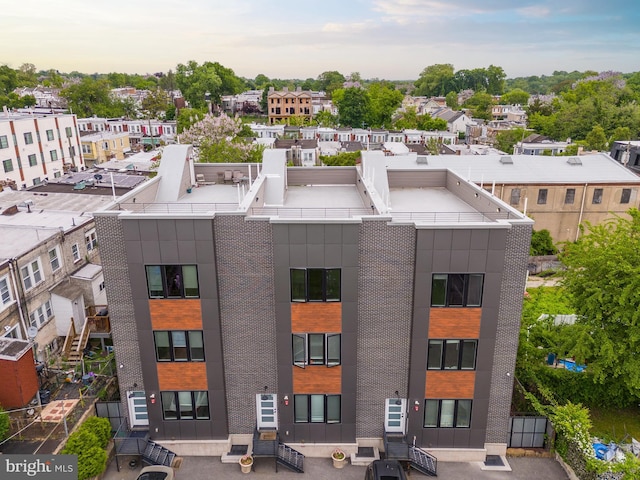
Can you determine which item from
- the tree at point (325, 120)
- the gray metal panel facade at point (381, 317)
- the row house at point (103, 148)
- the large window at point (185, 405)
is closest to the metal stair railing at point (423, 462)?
the gray metal panel facade at point (381, 317)

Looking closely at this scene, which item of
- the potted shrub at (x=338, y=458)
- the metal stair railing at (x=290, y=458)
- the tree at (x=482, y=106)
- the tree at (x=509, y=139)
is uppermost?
the tree at (x=482, y=106)

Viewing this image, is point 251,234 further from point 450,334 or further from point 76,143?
point 76,143

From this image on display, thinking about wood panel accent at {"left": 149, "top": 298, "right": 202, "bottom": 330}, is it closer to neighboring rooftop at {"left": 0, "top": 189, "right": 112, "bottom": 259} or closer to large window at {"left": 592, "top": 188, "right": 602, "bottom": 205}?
neighboring rooftop at {"left": 0, "top": 189, "right": 112, "bottom": 259}

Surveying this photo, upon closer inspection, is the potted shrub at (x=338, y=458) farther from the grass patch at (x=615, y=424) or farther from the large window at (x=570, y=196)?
the large window at (x=570, y=196)

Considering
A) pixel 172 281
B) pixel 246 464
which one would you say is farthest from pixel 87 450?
pixel 172 281

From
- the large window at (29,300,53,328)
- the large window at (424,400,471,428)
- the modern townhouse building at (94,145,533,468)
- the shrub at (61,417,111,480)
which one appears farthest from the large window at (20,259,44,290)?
the large window at (424,400,471,428)

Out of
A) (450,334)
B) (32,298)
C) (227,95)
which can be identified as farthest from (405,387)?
(227,95)

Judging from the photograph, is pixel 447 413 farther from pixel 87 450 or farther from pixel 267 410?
pixel 87 450
